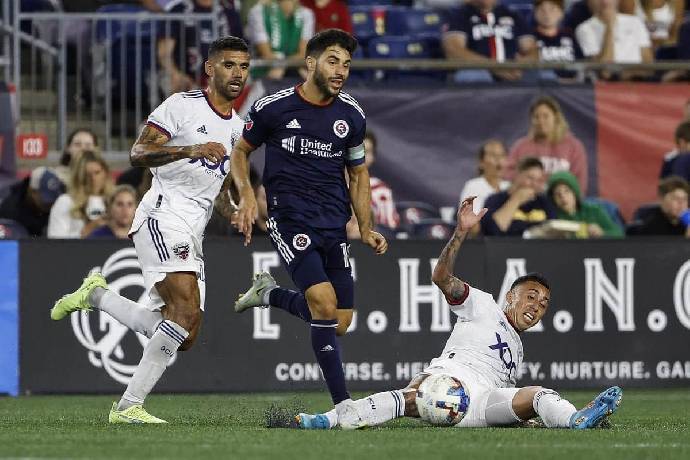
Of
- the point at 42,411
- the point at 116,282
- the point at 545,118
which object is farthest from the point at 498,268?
the point at 42,411

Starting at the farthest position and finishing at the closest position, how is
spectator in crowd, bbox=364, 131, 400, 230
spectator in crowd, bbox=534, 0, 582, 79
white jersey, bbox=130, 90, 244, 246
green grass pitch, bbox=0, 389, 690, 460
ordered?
spectator in crowd, bbox=534, 0, 582, 79
spectator in crowd, bbox=364, 131, 400, 230
white jersey, bbox=130, 90, 244, 246
green grass pitch, bbox=0, 389, 690, 460

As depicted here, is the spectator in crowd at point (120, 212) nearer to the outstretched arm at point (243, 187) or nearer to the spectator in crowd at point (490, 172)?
the spectator in crowd at point (490, 172)

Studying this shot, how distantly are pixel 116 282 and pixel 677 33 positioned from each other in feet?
26.9

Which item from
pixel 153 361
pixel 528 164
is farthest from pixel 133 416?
pixel 528 164

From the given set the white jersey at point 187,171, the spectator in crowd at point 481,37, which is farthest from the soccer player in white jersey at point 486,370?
the spectator in crowd at point 481,37

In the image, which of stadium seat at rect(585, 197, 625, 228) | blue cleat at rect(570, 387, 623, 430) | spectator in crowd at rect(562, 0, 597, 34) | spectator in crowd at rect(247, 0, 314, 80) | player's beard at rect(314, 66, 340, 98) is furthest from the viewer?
spectator in crowd at rect(562, 0, 597, 34)

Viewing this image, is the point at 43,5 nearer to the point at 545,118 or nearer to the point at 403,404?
the point at 545,118

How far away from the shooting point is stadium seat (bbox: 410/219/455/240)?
597 inches

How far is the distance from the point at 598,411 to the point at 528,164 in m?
6.58

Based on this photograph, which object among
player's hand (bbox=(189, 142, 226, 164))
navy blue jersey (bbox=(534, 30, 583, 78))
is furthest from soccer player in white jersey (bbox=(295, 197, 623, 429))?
navy blue jersey (bbox=(534, 30, 583, 78))

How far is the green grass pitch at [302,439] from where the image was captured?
301 inches

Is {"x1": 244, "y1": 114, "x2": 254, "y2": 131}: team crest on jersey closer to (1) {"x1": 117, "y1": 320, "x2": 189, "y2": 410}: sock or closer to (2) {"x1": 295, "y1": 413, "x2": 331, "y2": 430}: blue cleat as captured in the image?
(1) {"x1": 117, "y1": 320, "x2": 189, "y2": 410}: sock

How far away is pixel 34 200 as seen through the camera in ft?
49.1

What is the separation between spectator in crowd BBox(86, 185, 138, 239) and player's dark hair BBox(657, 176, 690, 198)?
516 cm
